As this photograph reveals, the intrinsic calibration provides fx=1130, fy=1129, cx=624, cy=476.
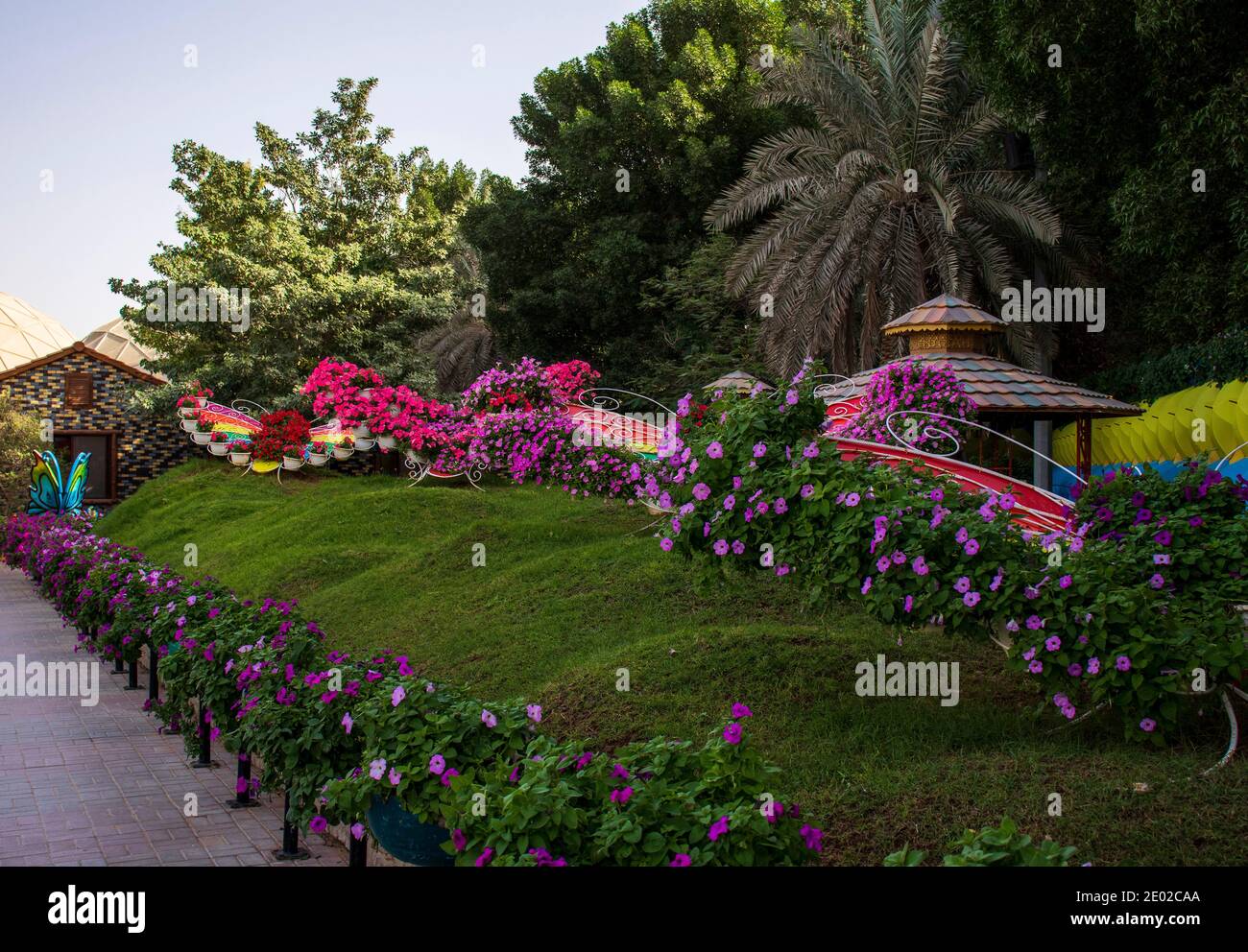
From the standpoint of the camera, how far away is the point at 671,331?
2547 cm

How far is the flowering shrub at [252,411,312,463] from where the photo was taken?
23.1 meters

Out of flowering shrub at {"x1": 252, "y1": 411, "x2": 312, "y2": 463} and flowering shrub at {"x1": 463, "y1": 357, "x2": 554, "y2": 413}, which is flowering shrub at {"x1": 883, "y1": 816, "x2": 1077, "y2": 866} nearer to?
flowering shrub at {"x1": 463, "y1": 357, "x2": 554, "y2": 413}

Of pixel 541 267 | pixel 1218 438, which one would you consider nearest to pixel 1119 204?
pixel 1218 438

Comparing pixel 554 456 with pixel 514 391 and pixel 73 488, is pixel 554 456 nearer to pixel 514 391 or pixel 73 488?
pixel 514 391

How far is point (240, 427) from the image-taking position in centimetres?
2388

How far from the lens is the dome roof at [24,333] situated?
155 feet

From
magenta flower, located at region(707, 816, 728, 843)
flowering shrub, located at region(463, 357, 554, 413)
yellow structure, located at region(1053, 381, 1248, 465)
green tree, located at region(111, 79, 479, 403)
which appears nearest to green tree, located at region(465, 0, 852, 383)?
green tree, located at region(111, 79, 479, 403)

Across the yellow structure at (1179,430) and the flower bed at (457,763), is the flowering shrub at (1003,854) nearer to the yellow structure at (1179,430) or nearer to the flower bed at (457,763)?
the flower bed at (457,763)

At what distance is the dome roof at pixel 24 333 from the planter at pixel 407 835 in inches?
1845

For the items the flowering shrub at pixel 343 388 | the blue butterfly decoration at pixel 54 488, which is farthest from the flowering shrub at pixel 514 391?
the blue butterfly decoration at pixel 54 488

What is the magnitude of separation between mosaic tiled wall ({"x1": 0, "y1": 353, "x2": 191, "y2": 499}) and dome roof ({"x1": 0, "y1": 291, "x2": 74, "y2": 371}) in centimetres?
1922
